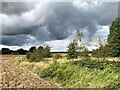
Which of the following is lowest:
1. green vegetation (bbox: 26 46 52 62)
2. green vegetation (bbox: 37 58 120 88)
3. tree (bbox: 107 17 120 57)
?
green vegetation (bbox: 37 58 120 88)

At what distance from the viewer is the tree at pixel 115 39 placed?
210ft

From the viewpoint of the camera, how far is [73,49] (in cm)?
5588

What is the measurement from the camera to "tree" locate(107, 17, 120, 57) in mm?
64050

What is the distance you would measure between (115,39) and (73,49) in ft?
47.8

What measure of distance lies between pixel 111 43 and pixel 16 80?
31.4 meters

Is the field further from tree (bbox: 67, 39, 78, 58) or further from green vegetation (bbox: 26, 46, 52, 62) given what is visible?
tree (bbox: 67, 39, 78, 58)

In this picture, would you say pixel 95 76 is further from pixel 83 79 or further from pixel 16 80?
pixel 16 80

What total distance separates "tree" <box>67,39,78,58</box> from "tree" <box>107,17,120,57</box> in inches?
348

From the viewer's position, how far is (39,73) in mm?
40406

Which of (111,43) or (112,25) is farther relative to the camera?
(112,25)

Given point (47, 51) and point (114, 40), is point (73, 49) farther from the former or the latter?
point (114, 40)

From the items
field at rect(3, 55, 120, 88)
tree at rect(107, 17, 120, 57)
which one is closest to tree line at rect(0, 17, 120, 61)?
tree at rect(107, 17, 120, 57)

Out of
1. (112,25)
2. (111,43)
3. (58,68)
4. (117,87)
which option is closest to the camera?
(117,87)

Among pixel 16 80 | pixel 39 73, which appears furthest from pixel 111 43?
pixel 16 80
